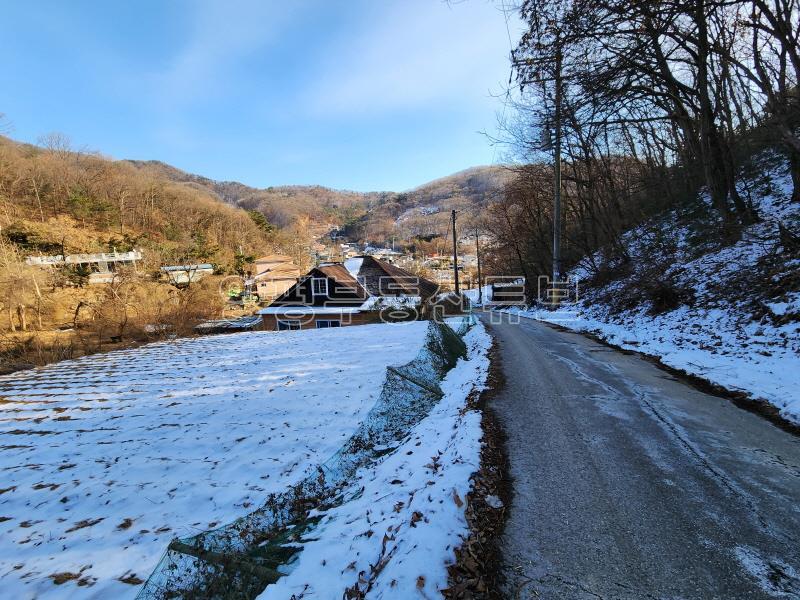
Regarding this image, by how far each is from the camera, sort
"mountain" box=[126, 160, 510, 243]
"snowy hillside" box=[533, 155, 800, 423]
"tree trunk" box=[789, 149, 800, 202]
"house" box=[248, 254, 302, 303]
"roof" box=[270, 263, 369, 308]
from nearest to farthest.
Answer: "snowy hillside" box=[533, 155, 800, 423], "tree trunk" box=[789, 149, 800, 202], "roof" box=[270, 263, 369, 308], "house" box=[248, 254, 302, 303], "mountain" box=[126, 160, 510, 243]

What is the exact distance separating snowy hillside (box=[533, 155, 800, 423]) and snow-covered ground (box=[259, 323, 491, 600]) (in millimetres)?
4376

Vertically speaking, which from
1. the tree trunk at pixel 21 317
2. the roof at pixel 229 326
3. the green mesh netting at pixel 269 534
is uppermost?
the tree trunk at pixel 21 317

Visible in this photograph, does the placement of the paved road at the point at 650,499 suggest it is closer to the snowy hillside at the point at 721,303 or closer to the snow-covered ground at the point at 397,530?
the snow-covered ground at the point at 397,530

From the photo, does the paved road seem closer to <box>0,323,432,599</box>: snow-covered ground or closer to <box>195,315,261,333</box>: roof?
<box>0,323,432,599</box>: snow-covered ground

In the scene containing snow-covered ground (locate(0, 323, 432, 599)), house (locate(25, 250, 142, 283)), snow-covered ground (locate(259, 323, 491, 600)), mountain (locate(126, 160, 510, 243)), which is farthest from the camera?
mountain (locate(126, 160, 510, 243))

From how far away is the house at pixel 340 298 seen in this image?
2314 cm

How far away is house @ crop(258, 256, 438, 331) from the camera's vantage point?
23.1m

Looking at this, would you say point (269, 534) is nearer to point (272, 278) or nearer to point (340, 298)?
point (340, 298)

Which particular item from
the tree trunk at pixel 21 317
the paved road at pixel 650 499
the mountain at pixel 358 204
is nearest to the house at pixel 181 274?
the tree trunk at pixel 21 317

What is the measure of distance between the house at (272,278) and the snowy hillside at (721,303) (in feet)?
Answer: 142

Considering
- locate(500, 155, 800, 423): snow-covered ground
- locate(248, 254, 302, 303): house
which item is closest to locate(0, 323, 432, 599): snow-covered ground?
locate(500, 155, 800, 423): snow-covered ground

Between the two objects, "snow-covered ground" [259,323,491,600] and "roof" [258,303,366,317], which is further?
"roof" [258,303,366,317]

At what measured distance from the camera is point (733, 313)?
771cm

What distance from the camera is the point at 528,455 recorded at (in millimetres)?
4031
